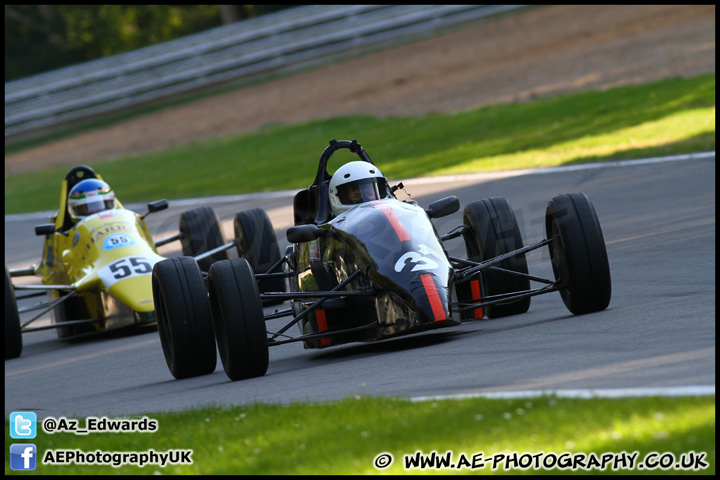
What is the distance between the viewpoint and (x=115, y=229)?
42.8 ft

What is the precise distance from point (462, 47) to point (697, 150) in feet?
72.5

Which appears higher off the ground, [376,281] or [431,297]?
[376,281]

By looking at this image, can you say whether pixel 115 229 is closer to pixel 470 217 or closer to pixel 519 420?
pixel 470 217

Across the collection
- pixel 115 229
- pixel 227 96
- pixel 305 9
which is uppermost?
pixel 305 9

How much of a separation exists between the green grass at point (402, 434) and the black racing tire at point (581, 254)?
2.80 metres

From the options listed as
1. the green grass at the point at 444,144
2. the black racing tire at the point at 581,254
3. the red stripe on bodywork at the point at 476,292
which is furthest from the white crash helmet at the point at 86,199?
the green grass at the point at 444,144

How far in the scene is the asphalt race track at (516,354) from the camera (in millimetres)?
6648

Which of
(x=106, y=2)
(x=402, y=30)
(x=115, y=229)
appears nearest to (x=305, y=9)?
(x=402, y=30)

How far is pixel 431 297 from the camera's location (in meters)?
8.12

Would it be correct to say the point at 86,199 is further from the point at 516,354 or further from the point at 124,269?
the point at 516,354

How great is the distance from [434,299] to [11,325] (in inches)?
228

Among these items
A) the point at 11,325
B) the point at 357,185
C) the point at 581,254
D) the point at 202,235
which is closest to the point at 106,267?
the point at 11,325

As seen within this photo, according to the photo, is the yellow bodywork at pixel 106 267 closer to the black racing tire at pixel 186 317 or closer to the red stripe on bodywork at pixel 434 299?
the black racing tire at pixel 186 317

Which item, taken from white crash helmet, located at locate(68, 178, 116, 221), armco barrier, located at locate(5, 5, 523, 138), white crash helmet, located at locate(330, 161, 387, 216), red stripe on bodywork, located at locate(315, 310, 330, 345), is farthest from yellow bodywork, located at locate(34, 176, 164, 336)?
A: armco barrier, located at locate(5, 5, 523, 138)
